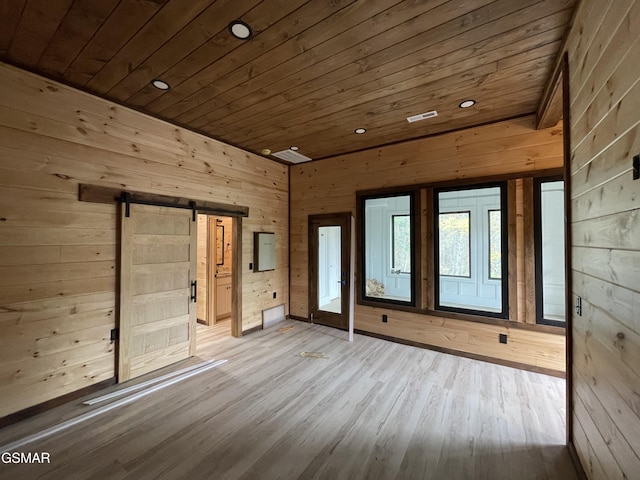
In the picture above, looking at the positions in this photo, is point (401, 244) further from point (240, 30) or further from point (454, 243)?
point (240, 30)

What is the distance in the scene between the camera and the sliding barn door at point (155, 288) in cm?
303

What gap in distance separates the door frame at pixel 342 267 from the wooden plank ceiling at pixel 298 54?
1.89 metres

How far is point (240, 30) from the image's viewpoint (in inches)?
78.2

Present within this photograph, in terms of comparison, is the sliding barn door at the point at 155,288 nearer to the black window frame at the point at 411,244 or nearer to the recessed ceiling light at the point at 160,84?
the recessed ceiling light at the point at 160,84

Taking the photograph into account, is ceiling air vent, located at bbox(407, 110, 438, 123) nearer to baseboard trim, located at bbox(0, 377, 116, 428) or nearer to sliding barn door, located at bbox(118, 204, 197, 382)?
sliding barn door, located at bbox(118, 204, 197, 382)

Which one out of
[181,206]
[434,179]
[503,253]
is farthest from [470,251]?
[181,206]

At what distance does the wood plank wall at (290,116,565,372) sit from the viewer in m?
3.28

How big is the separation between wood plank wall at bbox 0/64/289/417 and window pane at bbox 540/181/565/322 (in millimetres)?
4679

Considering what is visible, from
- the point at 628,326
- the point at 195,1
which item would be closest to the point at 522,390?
the point at 628,326

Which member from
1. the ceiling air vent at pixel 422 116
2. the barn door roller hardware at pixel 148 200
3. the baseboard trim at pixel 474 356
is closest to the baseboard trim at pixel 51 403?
the barn door roller hardware at pixel 148 200

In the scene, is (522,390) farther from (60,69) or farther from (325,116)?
(60,69)

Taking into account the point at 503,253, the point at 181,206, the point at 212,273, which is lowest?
the point at 212,273

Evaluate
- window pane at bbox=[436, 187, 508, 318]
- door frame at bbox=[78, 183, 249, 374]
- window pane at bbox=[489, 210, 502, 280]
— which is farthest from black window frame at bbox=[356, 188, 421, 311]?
door frame at bbox=[78, 183, 249, 374]

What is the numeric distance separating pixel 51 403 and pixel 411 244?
14.5 feet
